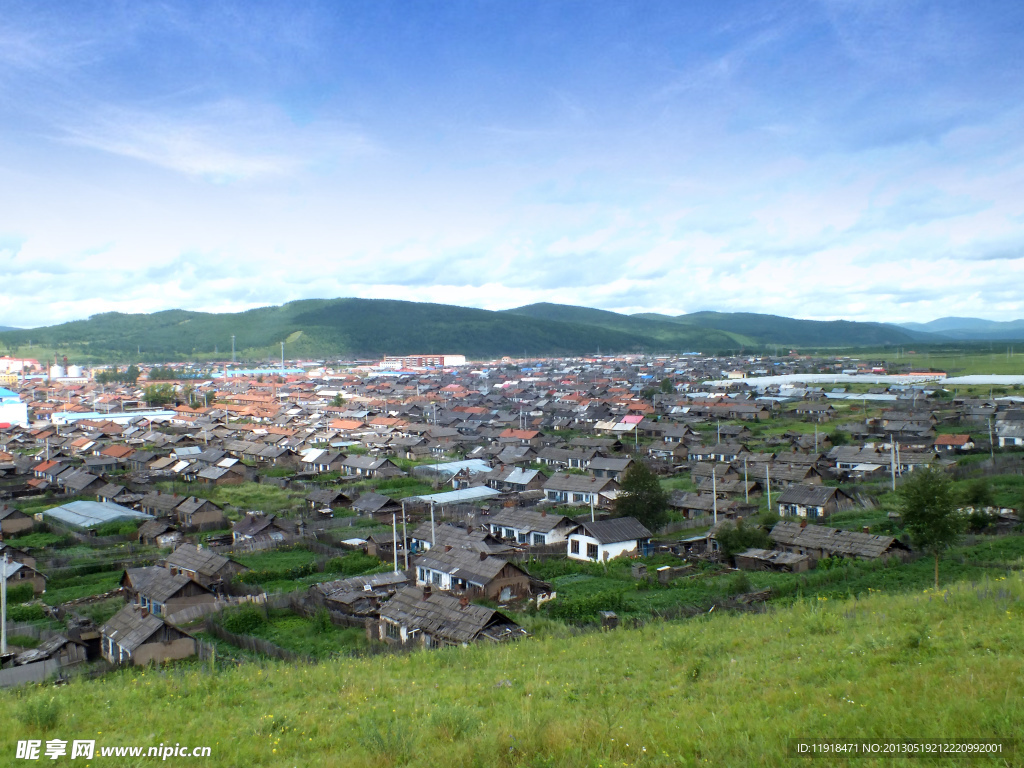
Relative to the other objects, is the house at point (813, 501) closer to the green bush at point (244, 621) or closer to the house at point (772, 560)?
the house at point (772, 560)

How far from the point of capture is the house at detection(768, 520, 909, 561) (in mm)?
19328

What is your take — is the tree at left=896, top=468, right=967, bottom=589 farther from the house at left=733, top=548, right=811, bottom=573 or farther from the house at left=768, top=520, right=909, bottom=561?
the house at left=733, top=548, right=811, bottom=573

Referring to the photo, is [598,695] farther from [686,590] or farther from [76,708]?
[686,590]

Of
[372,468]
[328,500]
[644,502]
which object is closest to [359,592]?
[644,502]

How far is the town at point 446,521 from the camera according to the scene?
15609 millimetres

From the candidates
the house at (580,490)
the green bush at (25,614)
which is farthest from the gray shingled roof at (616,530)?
the green bush at (25,614)

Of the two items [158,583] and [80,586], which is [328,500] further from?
[158,583]

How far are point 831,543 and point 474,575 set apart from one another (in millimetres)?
10750

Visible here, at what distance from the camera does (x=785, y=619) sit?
496 inches

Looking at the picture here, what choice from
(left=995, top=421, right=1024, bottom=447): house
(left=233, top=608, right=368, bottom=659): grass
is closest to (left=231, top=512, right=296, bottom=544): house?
(left=233, top=608, right=368, bottom=659): grass

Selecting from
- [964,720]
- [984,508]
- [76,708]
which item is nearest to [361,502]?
[76,708]

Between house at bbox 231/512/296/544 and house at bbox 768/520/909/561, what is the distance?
16.8 meters

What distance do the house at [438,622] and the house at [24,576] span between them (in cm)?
1098

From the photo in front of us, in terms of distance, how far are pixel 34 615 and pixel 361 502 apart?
12.9 meters
